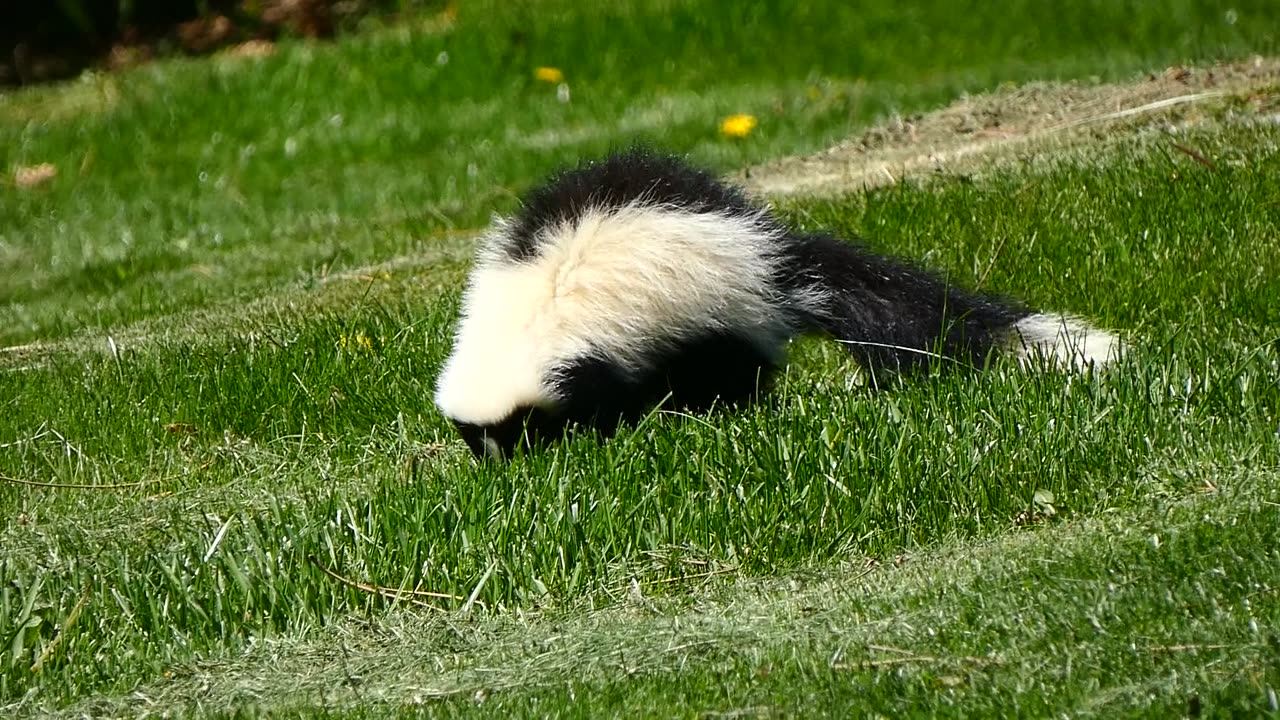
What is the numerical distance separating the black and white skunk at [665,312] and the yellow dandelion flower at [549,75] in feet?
24.5

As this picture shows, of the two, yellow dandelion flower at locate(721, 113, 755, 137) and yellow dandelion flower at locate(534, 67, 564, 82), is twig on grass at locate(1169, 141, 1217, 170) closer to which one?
yellow dandelion flower at locate(721, 113, 755, 137)

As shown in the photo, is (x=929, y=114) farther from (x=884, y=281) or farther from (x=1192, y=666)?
Answer: (x=1192, y=666)

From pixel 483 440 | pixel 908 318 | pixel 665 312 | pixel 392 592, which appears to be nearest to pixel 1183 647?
pixel 392 592

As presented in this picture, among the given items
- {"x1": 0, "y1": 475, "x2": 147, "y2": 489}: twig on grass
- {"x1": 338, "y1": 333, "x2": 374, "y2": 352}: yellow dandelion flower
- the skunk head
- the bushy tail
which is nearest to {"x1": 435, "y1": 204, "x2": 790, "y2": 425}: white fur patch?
the skunk head

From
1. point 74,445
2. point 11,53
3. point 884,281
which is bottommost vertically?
point 11,53

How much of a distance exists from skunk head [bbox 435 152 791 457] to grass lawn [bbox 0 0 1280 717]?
0.98 feet

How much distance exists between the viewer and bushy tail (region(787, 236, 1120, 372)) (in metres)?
5.37

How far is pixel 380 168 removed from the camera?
1207 centimetres

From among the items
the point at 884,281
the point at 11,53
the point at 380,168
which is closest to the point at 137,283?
the point at 380,168

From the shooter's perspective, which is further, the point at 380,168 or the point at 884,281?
the point at 380,168

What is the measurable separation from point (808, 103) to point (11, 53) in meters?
10.00

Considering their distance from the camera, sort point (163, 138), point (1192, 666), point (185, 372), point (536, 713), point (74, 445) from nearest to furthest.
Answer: point (1192, 666) < point (536, 713) < point (74, 445) < point (185, 372) < point (163, 138)

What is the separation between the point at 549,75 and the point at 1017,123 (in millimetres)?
5202

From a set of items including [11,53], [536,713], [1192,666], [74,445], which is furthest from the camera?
[11,53]
